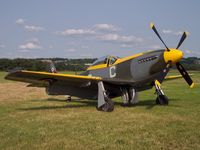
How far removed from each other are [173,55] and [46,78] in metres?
4.58

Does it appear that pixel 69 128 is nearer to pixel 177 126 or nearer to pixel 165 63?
pixel 177 126

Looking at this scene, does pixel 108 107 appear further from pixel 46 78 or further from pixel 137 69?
pixel 46 78

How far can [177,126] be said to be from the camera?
7047mm

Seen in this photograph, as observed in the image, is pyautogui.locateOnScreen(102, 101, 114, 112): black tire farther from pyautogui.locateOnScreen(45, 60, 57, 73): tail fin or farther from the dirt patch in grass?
the dirt patch in grass

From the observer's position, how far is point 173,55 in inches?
388

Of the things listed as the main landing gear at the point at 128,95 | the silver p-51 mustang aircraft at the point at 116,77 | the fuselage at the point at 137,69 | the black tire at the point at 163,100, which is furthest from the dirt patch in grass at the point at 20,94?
the black tire at the point at 163,100

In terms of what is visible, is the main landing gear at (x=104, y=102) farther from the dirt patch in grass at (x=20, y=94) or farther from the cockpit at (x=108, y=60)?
the dirt patch in grass at (x=20, y=94)

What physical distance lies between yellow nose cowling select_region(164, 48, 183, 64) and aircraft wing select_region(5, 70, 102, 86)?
2527mm

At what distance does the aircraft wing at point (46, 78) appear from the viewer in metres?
9.79

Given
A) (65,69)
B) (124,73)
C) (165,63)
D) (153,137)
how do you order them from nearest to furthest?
(153,137), (165,63), (124,73), (65,69)

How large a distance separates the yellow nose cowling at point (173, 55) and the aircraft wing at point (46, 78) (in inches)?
99.5

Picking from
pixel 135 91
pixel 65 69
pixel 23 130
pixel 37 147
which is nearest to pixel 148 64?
pixel 135 91

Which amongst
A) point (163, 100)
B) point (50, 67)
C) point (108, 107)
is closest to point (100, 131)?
point (108, 107)

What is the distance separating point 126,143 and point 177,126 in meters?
2.12
